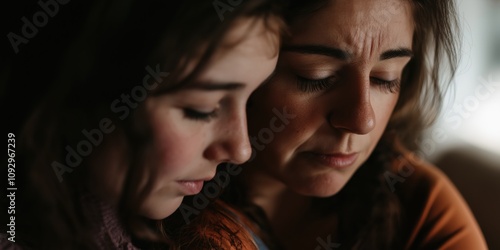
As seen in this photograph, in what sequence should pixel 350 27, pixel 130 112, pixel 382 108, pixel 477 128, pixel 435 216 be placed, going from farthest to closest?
1. pixel 477 128
2. pixel 435 216
3. pixel 382 108
4. pixel 350 27
5. pixel 130 112

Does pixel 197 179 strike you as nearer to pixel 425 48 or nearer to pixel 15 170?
pixel 15 170

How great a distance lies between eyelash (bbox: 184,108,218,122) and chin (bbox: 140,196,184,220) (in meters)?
0.12

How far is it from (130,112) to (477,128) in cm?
123

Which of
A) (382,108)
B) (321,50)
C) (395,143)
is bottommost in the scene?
(395,143)

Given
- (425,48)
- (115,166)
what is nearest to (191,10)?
(115,166)

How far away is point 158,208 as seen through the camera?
703 mm

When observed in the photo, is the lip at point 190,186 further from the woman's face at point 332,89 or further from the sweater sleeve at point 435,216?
the sweater sleeve at point 435,216

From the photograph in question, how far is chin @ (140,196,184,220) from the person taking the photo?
27.4 inches

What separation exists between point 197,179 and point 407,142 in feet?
1.82

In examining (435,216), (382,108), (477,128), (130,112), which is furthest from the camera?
(477,128)

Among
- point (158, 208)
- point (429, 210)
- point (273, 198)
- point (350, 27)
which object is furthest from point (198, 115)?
point (429, 210)

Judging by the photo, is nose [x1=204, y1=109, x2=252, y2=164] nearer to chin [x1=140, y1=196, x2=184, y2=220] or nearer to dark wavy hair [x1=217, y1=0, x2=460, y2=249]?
chin [x1=140, y1=196, x2=184, y2=220]

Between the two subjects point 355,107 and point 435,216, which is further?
point 435,216

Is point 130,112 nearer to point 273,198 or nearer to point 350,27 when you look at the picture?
point 350,27
